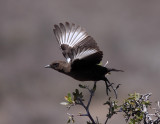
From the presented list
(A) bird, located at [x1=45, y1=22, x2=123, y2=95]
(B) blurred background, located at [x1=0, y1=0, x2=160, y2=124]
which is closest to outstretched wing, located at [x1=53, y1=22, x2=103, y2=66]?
(A) bird, located at [x1=45, y1=22, x2=123, y2=95]

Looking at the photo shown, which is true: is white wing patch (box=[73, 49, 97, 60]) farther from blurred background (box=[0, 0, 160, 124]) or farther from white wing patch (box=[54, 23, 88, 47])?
blurred background (box=[0, 0, 160, 124])

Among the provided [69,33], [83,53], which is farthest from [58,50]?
[83,53]

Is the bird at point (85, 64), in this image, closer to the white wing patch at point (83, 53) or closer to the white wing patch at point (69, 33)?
the white wing patch at point (83, 53)

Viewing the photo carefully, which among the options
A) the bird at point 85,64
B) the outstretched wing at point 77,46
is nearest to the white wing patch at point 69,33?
the outstretched wing at point 77,46

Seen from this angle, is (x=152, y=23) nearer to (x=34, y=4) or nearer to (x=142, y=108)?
(x=34, y=4)

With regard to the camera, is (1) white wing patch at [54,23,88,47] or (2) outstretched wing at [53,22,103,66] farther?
(1) white wing patch at [54,23,88,47]

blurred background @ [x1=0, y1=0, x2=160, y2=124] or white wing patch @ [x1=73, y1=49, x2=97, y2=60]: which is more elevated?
blurred background @ [x1=0, y1=0, x2=160, y2=124]

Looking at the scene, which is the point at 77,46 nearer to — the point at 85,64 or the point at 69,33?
the point at 69,33
